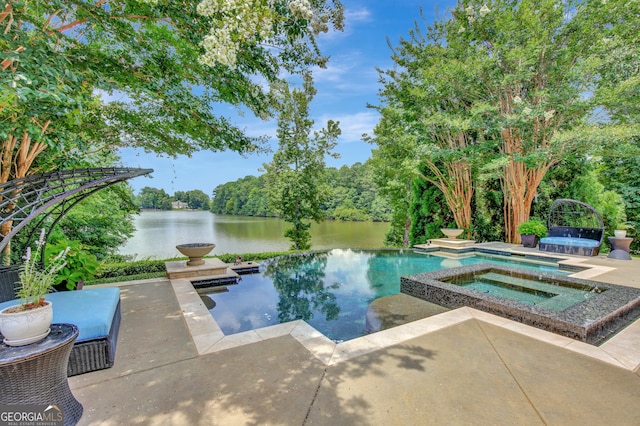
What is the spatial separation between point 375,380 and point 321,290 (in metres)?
3.78

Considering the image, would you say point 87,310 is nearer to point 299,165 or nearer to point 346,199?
point 299,165

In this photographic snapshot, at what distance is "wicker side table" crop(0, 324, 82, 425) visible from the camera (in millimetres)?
1683

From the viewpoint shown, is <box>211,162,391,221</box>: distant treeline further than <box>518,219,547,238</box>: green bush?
Yes

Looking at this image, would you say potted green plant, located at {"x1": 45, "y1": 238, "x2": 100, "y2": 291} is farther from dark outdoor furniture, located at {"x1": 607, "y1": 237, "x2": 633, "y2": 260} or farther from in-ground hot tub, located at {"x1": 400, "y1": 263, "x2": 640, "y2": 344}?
dark outdoor furniture, located at {"x1": 607, "y1": 237, "x2": 633, "y2": 260}

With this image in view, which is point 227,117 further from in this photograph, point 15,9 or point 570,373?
point 570,373

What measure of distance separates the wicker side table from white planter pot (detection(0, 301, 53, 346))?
0.04 m

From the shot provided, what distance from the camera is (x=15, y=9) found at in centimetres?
314

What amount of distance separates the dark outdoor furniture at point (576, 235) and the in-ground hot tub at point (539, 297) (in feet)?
11.6

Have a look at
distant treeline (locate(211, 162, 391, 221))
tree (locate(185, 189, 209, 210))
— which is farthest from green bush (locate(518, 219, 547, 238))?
tree (locate(185, 189, 209, 210))

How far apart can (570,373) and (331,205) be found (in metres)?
32.4

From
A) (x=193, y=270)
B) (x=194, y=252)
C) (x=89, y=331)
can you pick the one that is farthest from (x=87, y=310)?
(x=194, y=252)

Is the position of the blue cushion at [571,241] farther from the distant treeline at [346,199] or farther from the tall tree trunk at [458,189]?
the distant treeline at [346,199]

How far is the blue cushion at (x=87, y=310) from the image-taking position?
2.52 meters

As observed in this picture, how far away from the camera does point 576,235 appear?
862cm
